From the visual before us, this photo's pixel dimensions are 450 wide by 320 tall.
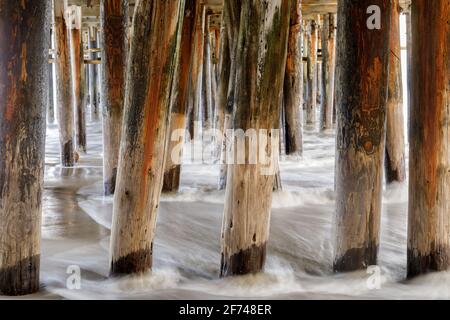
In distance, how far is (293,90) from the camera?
6.69m

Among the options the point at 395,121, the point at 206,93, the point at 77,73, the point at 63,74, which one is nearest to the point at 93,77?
the point at 206,93

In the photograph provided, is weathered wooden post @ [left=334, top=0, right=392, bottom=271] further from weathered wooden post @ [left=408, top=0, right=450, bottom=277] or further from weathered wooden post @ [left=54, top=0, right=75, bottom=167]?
weathered wooden post @ [left=54, top=0, right=75, bottom=167]

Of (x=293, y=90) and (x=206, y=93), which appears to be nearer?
(x=293, y=90)

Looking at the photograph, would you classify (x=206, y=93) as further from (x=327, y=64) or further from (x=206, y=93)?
(x=327, y=64)

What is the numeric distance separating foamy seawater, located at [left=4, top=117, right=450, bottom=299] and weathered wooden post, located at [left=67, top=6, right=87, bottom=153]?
1410 millimetres

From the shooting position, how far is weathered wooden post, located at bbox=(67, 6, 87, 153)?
7.17 meters

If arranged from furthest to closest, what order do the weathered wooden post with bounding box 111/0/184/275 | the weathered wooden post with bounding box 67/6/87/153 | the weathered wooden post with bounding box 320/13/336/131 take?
1. the weathered wooden post with bounding box 320/13/336/131
2. the weathered wooden post with bounding box 67/6/87/153
3. the weathered wooden post with bounding box 111/0/184/275

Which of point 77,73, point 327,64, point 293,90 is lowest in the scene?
point 293,90

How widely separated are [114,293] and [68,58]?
411 centimetres

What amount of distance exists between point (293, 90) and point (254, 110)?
3.97 metres


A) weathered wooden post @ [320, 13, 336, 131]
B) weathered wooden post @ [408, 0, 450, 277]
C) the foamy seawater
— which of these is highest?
weathered wooden post @ [320, 13, 336, 131]

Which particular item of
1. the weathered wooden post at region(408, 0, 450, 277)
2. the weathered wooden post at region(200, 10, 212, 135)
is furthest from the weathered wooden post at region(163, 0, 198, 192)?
the weathered wooden post at region(200, 10, 212, 135)

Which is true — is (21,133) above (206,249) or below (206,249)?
above

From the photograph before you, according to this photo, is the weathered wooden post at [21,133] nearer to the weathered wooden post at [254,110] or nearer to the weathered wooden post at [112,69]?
the weathered wooden post at [254,110]
